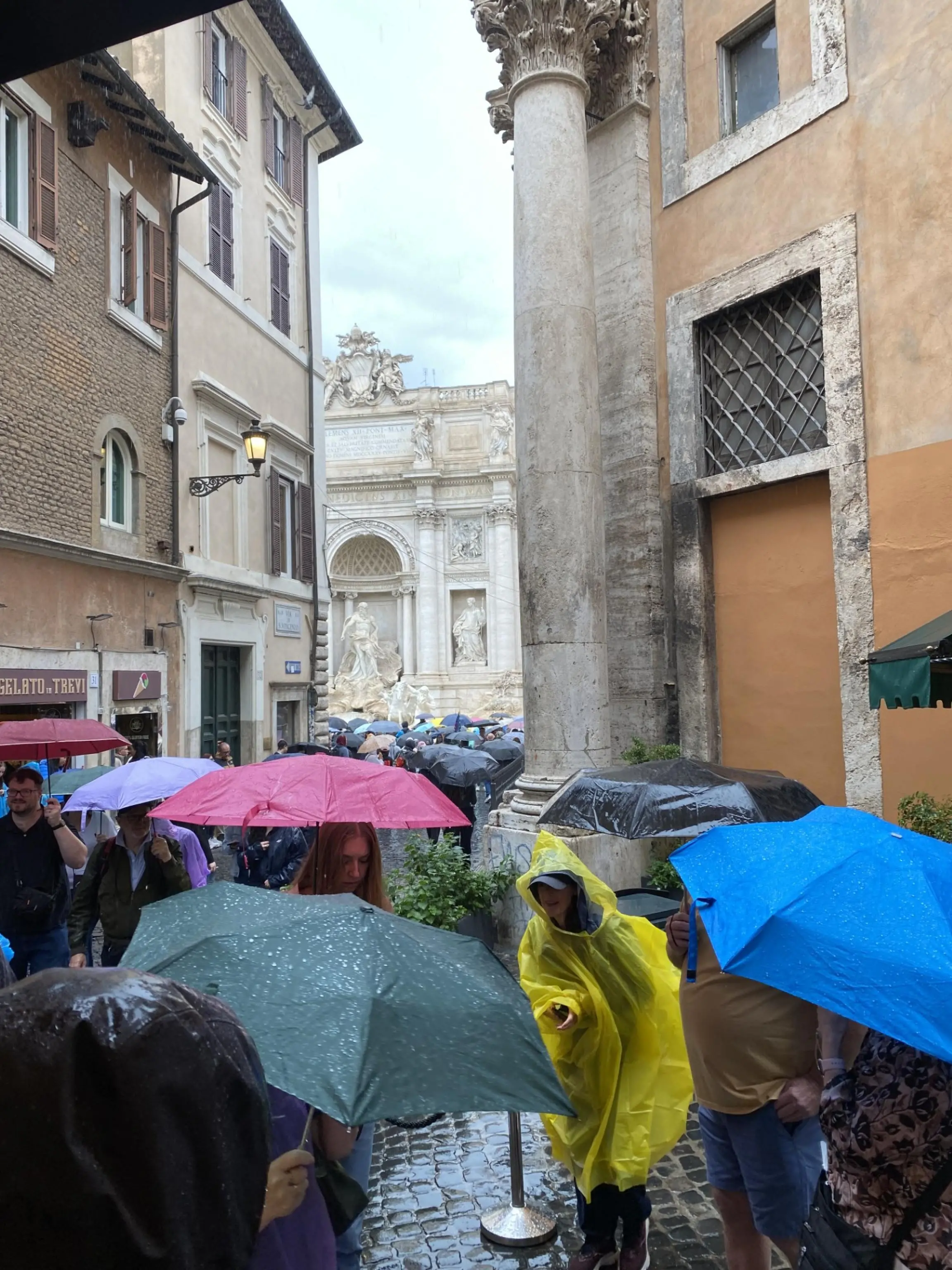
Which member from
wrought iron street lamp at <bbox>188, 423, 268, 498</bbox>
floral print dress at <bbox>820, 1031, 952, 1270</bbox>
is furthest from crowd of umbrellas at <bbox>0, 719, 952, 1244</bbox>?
wrought iron street lamp at <bbox>188, 423, 268, 498</bbox>

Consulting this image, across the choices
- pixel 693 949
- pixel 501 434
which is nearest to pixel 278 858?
pixel 693 949

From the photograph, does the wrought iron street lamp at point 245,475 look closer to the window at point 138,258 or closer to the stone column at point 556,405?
the window at point 138,258

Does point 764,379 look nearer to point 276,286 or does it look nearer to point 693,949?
point 693,949

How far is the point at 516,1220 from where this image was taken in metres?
3.73

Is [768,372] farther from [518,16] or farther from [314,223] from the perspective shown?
[314,223]

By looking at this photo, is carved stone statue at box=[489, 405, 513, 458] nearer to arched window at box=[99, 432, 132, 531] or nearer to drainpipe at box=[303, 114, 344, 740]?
drainpipe at box=[303, 114, 344, 740]

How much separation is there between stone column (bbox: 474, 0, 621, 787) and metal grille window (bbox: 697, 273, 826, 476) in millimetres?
1382

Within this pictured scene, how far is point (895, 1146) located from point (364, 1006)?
1193mm

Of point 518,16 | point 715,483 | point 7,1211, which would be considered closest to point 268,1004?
point 7,1211

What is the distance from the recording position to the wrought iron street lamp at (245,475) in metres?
13.8

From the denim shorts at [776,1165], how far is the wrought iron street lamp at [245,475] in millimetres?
12152

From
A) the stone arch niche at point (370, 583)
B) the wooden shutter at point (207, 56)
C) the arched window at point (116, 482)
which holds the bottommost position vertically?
the arched window at point (116, 482)

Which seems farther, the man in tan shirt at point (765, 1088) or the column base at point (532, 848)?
the column base at point (532, 848)

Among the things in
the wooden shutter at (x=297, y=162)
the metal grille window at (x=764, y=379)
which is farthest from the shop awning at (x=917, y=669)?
the wooden shutter at (x=297, y=162)
